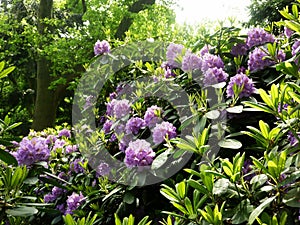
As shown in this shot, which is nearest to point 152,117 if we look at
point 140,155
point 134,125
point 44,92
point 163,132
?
point 134,125

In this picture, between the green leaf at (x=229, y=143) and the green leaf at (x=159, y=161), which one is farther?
the green leaf at (x=159, y=161)

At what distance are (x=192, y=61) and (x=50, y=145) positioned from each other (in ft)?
5.04

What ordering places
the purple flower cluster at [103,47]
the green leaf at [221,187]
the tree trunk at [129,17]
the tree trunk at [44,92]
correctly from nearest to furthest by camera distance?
the green leaf at [221,187]
the purple flower cluster at [103,47]
the tree trunk at [44,92]
the tree trunk at [129,17]

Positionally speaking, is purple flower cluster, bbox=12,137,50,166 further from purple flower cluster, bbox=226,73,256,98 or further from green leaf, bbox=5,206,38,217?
purple flower cluster, bbox=226,73,256,98

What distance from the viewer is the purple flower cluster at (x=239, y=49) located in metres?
2.07

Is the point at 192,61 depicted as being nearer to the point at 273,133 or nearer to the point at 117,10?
the point at 273,133

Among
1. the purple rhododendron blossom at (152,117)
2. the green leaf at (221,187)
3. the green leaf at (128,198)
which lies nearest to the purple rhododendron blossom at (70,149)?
the purple rhododendron blossom at (152,117)

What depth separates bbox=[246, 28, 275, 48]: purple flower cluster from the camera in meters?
1.97

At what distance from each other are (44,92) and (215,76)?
9326 millimetres

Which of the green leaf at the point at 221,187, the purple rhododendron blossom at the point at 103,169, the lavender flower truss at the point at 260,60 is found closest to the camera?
the green leaf at the point at 221,187

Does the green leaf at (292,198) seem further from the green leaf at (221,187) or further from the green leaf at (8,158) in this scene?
the green leaf at (8,158)

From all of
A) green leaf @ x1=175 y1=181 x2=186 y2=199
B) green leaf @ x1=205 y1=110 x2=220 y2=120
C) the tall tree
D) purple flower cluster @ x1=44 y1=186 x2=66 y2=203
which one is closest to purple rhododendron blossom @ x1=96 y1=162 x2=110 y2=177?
purple flower cluster @ x1=44 y1=186 x2=66 y2=203

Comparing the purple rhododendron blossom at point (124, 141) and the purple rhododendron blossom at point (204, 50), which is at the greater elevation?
the purple rhododendron blossom at point (204, 50)

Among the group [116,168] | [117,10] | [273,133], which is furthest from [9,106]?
[273,133]
